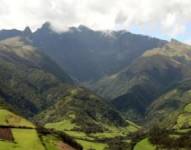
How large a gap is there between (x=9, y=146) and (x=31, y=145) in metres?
10.1

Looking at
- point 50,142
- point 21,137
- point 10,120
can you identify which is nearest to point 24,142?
point 21,137

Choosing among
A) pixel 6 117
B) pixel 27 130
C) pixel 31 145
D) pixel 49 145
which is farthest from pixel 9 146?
pixel 6 117

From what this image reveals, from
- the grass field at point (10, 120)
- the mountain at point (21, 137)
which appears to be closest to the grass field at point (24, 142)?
the mountain at point (21, 137)

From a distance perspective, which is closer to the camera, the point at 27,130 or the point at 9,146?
the point at 9,146

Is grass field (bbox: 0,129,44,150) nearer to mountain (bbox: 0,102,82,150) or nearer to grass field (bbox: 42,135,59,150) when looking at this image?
mountain (bbox: 0,102,82,150)

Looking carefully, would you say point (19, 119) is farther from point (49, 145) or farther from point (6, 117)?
point (49, 145)

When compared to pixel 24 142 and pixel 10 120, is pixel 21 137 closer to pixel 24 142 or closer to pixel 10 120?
A: pixel 24 142

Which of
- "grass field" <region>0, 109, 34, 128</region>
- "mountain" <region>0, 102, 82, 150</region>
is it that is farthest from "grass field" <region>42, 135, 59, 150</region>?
"grass field" <region>0, 109, 34, 128</region>

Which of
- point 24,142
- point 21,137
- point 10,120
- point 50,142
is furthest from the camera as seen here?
point 10,120

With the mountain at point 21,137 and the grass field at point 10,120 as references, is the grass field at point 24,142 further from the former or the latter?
the grass field at point 10,120

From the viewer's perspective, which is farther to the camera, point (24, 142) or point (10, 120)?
point (10, 120)

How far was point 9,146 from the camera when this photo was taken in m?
148

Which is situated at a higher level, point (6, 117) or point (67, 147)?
point (6, 117)

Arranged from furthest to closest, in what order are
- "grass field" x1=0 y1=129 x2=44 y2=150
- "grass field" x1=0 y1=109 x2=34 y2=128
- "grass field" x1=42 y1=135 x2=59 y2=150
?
"grass field" x1=0 y1=109 x2=34 y2=128, "grass field" x1=42 y1=135 x2=59 y2=150, "grass field" x1=0 y1=129 x2=44 y2=150
